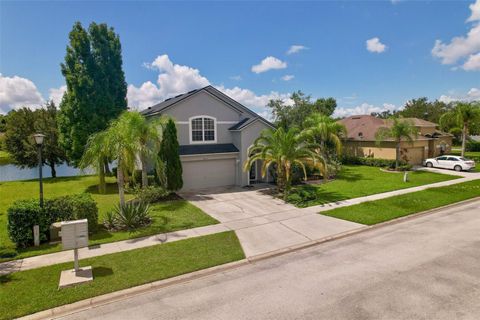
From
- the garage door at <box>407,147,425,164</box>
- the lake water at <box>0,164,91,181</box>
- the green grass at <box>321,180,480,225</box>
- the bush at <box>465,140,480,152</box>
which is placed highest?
the bush at <box>465,140,480,152</box>

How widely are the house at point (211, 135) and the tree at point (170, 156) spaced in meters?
1.69

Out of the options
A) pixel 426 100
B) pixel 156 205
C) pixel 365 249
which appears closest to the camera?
pixel 365 249

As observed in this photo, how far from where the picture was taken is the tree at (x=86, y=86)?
2084cm

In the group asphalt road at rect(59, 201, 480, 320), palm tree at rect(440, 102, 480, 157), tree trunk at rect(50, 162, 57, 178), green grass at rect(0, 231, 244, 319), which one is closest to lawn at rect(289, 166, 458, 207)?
asphalt road at rect(59, 201, 480, 320)

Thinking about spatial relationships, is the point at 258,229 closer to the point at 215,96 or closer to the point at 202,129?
the point at 202,129

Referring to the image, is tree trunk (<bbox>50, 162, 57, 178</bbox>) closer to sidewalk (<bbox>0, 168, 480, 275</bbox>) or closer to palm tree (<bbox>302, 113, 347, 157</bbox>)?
sidewalk (<bbox>0, 168, 480, 275</bbox>)

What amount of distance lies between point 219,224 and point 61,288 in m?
6.55

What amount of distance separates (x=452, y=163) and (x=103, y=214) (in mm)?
Result: 30660

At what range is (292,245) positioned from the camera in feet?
33.6

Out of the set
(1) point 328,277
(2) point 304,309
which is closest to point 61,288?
(2) point 304,309

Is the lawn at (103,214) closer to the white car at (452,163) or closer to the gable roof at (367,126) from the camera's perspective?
the gable roof at (367,126)

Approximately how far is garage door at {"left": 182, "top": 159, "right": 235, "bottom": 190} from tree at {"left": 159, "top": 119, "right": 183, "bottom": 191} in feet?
6.40

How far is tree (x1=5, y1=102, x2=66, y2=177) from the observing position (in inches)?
1004

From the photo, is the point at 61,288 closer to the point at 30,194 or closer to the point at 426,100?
the point at 30,194
